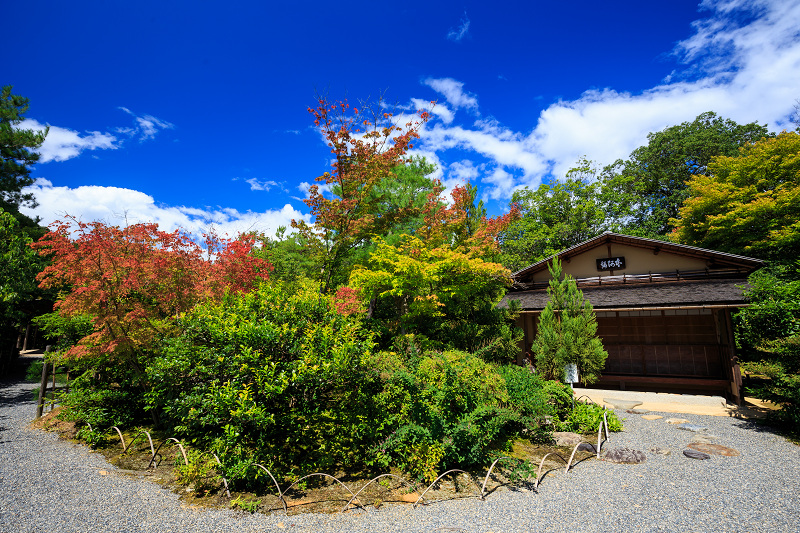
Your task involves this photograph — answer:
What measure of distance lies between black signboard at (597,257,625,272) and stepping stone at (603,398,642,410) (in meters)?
5.30

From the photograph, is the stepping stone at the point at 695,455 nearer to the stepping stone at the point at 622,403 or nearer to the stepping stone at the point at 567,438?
the stepping stone at the point at 567,438

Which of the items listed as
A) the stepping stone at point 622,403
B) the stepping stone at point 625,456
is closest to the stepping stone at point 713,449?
the stepping stone at point 625,456

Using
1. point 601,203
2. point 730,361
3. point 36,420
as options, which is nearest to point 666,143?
point 601,203

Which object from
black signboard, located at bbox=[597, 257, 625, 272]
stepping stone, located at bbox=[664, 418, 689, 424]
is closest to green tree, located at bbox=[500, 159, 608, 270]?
black signboard, located at bbox=[597, 257, 625, 272]

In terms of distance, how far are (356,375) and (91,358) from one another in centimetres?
617

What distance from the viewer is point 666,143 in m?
26.8

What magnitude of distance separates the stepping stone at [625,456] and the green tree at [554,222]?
51.0ft

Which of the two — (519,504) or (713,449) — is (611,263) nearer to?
(713,449)

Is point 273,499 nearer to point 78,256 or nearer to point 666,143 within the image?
point 78,256

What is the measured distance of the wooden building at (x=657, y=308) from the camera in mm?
11094

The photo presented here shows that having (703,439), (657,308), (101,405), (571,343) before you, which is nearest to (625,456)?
(703,439)

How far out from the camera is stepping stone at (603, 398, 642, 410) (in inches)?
376

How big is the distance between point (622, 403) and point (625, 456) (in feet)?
15.7

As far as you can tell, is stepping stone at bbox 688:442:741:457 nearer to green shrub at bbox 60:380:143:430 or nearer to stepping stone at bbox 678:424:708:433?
stepping stone at bbox 678:424:708:433
